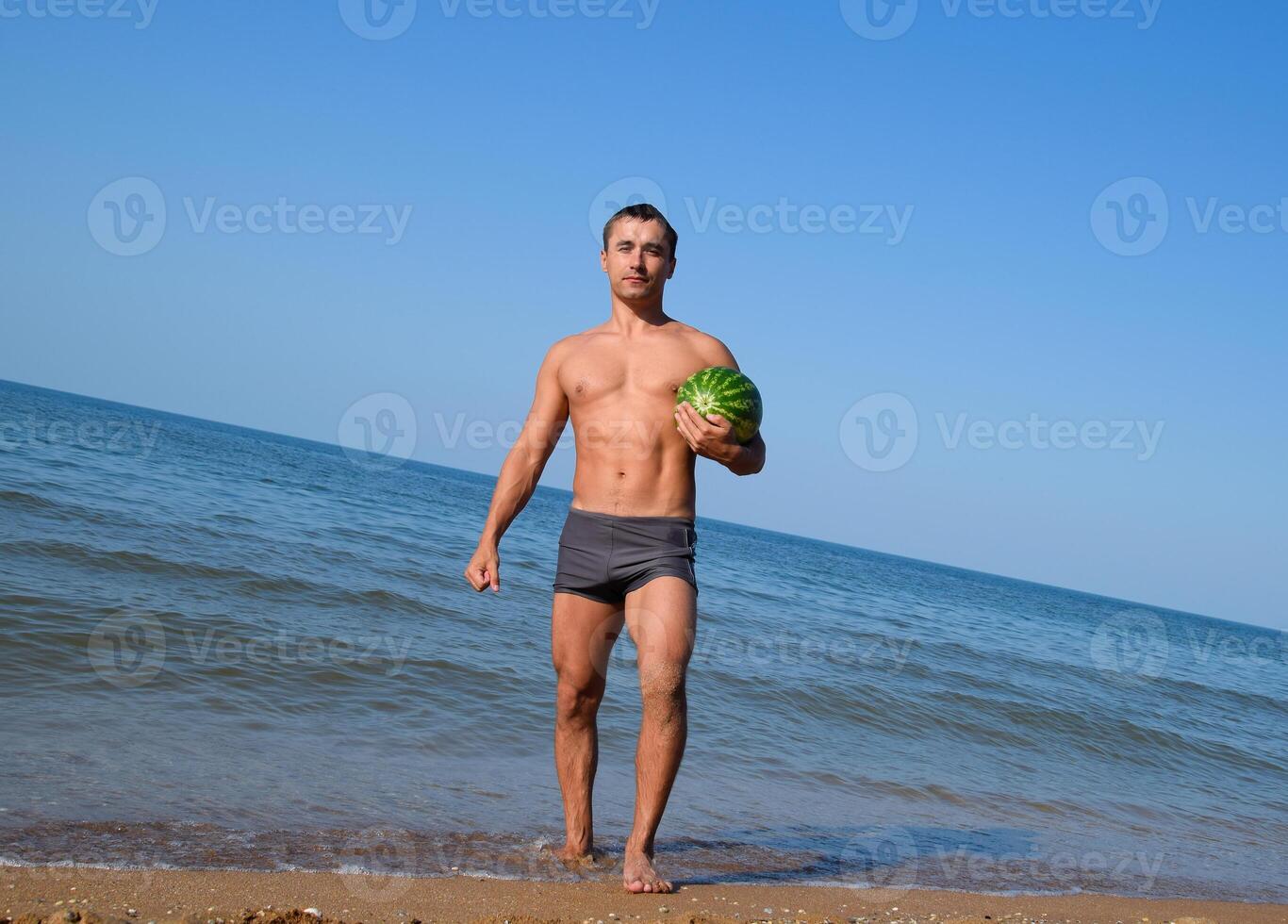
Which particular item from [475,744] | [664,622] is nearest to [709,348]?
[664,622]

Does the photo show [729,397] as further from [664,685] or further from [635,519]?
[664,685]

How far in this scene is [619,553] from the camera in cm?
385

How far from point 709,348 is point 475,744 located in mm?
3040

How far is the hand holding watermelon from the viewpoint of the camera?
3566 millimetres

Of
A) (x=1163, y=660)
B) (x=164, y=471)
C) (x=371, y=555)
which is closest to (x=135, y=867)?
(x=371, y=555)

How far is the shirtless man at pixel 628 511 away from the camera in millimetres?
3689

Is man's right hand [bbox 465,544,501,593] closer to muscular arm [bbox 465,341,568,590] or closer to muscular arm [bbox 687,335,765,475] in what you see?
muscular arm [bbox 465,341,568,590]

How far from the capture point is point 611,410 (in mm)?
4016

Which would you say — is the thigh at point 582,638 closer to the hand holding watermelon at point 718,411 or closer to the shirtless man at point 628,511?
the shirtless man at point 628,511

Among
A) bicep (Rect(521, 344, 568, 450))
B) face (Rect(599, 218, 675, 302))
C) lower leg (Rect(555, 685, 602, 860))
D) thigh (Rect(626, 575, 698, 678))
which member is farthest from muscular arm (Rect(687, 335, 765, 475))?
lower leg (Rect(555, 685, 602, 860))

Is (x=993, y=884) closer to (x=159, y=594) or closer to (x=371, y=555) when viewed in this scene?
(x=159, y=594)

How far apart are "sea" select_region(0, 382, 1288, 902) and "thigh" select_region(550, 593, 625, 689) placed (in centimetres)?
78

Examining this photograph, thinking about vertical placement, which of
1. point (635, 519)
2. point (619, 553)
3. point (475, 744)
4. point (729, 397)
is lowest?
point (475, 744)

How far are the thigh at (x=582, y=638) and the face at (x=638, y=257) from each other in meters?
1.25
